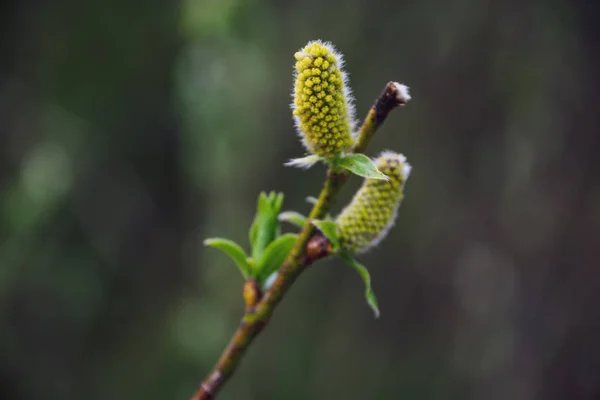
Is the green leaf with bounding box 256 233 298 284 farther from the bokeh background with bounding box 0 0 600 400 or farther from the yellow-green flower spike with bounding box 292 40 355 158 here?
the bokeh background with bounding box 0 0 600 400

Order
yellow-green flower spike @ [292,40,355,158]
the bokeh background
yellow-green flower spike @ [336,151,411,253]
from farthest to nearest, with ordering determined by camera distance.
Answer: the bokeh background → yellow-green flower spike @ [336,151,411,253] → yellow-green flower spike @ [292,40,355,158]

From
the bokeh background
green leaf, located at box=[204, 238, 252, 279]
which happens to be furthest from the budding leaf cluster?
the bokeh background

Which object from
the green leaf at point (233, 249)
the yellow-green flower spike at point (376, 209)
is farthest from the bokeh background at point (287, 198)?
the green leaf at point (233, 249)

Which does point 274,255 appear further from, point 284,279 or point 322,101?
point 322,101

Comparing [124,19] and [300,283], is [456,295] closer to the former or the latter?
[300,283]

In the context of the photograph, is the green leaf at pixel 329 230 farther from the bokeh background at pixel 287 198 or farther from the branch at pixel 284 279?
the bokeh background at pixel 287 198

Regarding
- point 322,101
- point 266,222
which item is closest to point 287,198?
point 266,222
